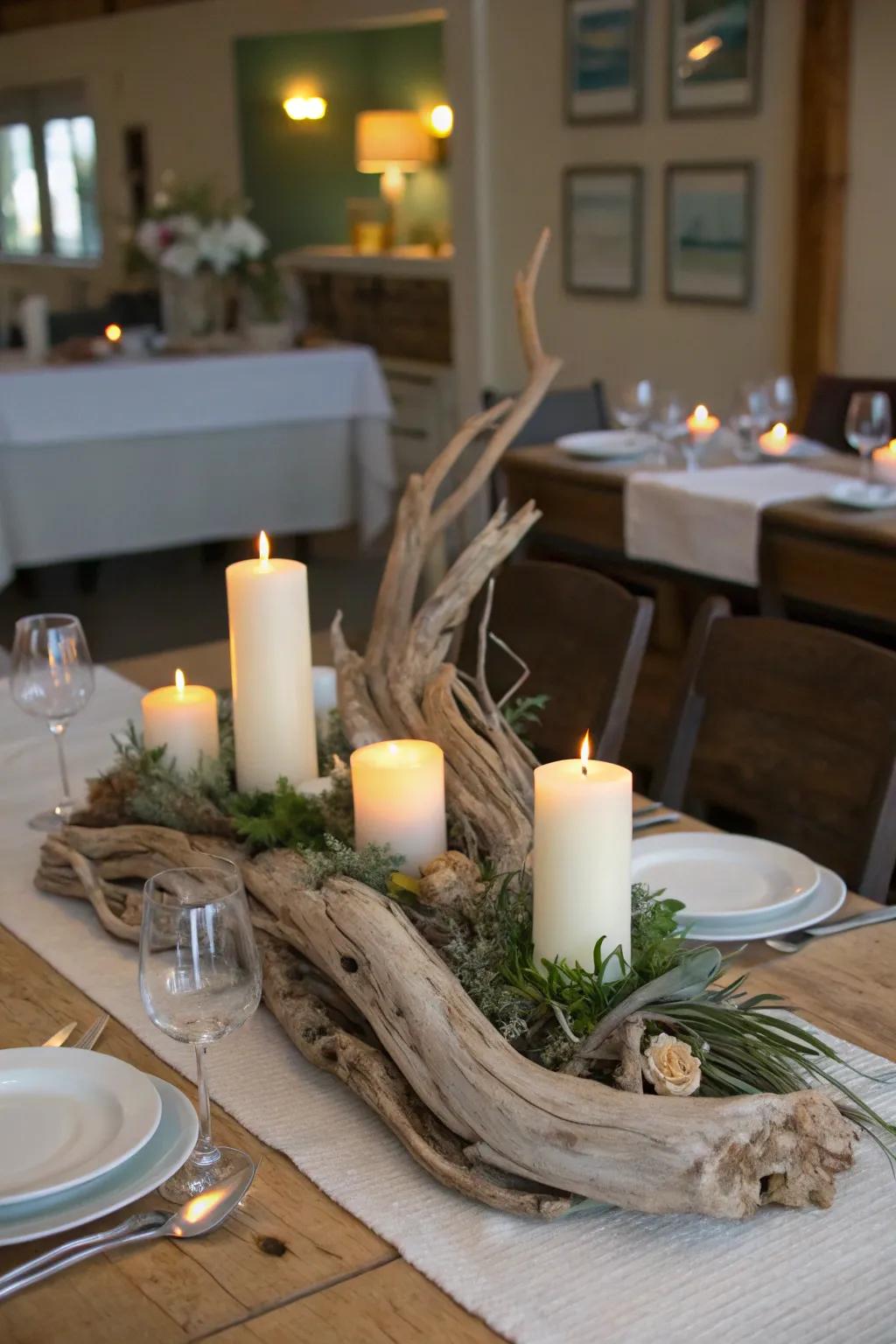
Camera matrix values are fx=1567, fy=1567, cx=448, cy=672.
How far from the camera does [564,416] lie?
405 cm

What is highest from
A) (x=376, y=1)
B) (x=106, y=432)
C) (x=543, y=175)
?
(x=376, y=1)

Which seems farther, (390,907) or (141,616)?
(141,616)

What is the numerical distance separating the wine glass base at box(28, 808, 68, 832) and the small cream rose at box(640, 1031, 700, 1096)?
0.79 meters

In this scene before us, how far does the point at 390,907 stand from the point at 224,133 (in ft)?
26.4

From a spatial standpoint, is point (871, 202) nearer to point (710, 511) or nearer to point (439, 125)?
point (710, 511)

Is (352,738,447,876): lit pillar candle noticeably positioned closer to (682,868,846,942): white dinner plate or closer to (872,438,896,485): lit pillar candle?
(682,868,846,942): white dinner plate

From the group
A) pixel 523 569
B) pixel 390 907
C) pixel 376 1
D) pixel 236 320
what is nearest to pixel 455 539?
pixel 236 320

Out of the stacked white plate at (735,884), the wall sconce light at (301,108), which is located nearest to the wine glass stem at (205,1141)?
the stacked white plate at (735,884)

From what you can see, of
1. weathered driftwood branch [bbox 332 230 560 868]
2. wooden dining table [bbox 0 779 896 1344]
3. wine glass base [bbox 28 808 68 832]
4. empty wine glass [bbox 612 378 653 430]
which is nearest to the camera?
wooden dining table [bbox 0 779 896 1344]

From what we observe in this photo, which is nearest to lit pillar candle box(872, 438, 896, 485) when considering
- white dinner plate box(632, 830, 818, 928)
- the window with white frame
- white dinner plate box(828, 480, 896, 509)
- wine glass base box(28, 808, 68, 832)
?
white dinner plate box(828, 480, 896, 509)

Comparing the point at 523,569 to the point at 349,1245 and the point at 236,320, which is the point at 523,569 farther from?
the point at 236,320

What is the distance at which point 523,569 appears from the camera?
2.11 meters

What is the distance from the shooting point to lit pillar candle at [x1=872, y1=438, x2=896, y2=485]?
2.99 m

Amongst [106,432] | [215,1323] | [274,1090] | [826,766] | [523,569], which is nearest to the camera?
[215,1323]
